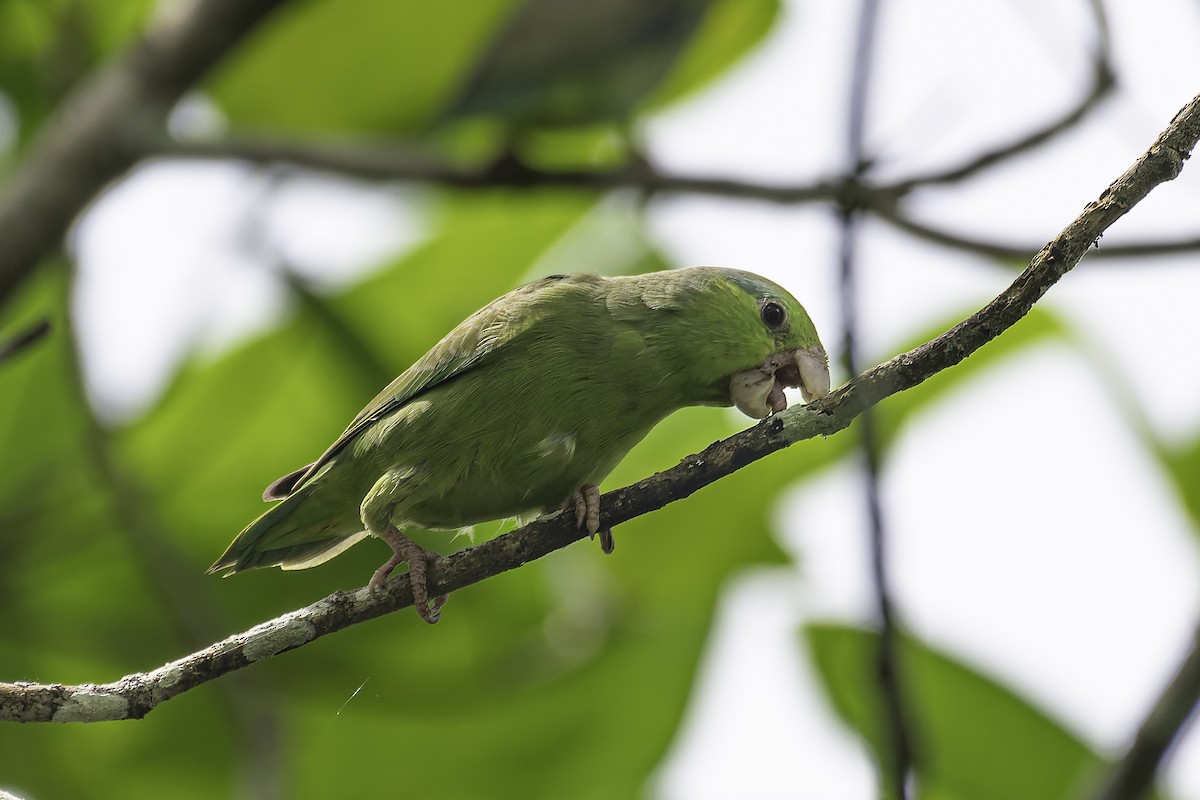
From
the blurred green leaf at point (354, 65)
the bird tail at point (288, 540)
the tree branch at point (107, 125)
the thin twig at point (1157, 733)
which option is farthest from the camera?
the blurred green leaf at point (354, 65)

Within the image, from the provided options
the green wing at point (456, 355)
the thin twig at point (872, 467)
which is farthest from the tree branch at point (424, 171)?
the thin twig at point (872, 467)

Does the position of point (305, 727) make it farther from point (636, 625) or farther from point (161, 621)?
point (636, 625)

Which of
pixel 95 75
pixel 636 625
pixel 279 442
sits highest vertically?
pixel 95 75

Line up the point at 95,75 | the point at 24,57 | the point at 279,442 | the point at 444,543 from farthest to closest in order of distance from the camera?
1. the point at 24,57
2. the point at 95,75
3. the point at 279,442
4. the point at 444,543

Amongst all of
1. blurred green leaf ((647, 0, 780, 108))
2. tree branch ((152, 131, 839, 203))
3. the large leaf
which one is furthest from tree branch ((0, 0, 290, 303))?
blurred green leaf ((647, 0, 780, 108))

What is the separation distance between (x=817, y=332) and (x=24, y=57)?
370cm

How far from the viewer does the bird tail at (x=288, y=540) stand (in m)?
2.35

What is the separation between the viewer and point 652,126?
4.59 metres

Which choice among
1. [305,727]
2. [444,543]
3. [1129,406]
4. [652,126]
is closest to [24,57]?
[652,126]

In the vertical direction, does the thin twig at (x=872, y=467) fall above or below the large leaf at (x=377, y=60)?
below

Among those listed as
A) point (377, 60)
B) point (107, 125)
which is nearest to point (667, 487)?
point (107, 125)

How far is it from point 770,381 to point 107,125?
93.0 inches

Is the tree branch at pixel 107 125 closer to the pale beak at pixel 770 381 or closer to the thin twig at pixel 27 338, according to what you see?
the thin twig at pixel 27 338

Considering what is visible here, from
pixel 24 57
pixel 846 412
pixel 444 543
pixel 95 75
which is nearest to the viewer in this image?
pixel 846 412
